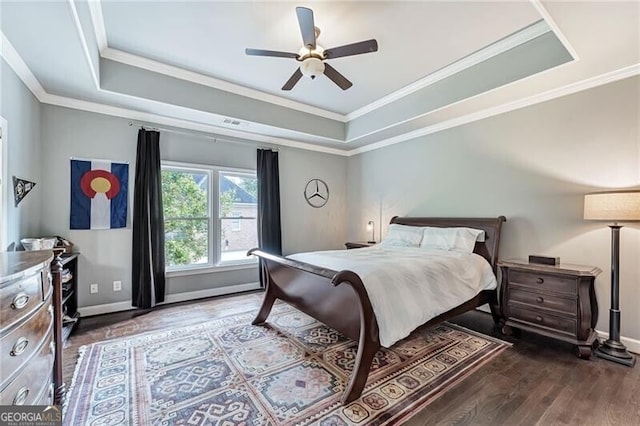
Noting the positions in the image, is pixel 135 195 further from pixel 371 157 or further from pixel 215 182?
pixel 371 157

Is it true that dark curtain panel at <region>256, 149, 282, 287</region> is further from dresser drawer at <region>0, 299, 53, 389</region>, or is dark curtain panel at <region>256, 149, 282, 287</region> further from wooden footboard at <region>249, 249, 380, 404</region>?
dresser drawer at <region>0, 299, 53, 389</region>

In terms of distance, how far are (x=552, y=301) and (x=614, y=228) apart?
840 millimetres

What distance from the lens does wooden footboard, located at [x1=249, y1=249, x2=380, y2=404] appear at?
6.40 ft

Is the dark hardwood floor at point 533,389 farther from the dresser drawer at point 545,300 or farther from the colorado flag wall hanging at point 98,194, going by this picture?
the colorado flag wall hanging at point 98,194

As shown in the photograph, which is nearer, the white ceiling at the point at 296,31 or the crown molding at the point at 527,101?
the white ceiling at the point at 296,31

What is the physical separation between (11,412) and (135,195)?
3.12 meters

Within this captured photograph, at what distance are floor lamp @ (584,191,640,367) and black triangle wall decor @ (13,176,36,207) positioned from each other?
5217 millimetres

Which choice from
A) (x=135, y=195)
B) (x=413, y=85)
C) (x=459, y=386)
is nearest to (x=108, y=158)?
(x=135, y=195)

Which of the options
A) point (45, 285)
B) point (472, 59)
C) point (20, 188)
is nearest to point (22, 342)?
point (45, 285)

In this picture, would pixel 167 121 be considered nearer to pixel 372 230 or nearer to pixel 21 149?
pixel 21 149

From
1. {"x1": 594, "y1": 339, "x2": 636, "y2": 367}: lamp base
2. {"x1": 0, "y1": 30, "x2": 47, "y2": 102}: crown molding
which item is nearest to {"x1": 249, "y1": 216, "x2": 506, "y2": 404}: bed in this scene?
{"x1": 594, "y1": 339, "x2": 636, "y2": 367}: lamp base

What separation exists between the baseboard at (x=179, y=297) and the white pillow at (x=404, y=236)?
2383 mm

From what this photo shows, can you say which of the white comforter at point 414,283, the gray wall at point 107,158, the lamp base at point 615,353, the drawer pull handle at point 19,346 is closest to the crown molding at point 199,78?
the gray wall at point 107,158

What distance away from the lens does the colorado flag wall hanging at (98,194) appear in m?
3.44
